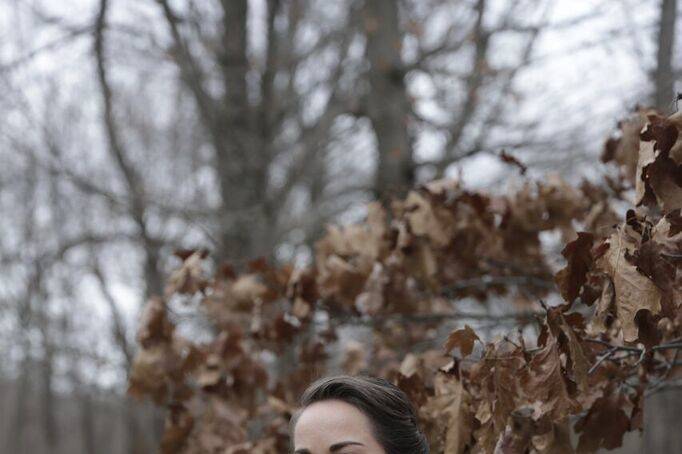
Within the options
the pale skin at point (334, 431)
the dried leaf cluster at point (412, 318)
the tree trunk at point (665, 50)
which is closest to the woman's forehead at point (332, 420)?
the pale skin at point (334, 431)

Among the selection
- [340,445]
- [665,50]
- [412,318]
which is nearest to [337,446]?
[340,445]

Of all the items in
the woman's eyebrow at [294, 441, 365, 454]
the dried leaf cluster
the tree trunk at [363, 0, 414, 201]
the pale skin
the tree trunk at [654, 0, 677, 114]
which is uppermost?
the tree trunk at [363, 0, 414, 201]

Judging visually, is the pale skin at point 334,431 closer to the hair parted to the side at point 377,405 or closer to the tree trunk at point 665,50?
the hair parted to the side at point 377,405

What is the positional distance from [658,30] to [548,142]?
6.60ft

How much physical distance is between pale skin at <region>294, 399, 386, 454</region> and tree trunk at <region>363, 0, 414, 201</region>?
4.79m

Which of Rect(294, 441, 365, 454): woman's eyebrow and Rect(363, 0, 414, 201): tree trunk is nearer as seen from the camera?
Rect(294, 441, 365, 454): woman's eyebrow

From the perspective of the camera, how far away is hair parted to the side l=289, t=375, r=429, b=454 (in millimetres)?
2525

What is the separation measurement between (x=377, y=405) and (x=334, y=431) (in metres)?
0.16

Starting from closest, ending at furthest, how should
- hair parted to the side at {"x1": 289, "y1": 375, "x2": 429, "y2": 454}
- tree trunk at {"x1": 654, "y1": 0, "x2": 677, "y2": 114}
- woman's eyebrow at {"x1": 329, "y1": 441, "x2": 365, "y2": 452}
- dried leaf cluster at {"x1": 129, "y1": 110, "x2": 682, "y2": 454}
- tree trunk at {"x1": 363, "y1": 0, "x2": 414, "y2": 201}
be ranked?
woman's eyebrow at {"x1": 329, "y1": 441, "x2": 365, "y2": 452}
hair parted to the side at {"x1": 289, "y1": 375, "x2": 429, "y2": 454}
dried leaf cluster at {"x1": 129, "y1": 110, "x2": 682, "y2": 454}
tree trunk at {"x1": 654, "y1": 0, "x2": 677, "y2": 114}
tree trunk at {"x1": 363, "y1": 0, "x2": 414, "y2": 201}

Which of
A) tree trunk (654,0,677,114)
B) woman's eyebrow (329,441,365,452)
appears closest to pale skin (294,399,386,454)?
woman's eyebrow (329,441,365,452)

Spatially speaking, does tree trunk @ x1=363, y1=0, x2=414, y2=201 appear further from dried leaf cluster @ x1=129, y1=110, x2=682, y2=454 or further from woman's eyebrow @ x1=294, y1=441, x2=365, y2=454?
woman's eyebrow @ x1=294, y1=441, x2=365, y2=454

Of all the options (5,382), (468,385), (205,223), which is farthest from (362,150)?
(5,382)

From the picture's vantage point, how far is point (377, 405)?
2.54 m

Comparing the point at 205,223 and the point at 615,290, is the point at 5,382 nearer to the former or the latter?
the point at 205,223
